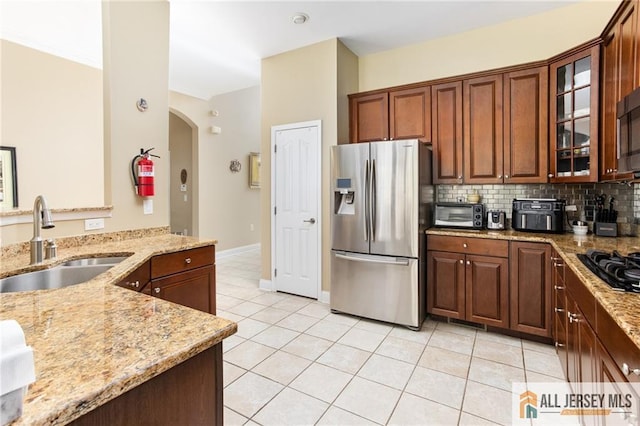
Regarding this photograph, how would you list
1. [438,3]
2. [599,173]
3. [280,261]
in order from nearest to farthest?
[599,173], [438,3], [280,261]

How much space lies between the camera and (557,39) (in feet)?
9.78

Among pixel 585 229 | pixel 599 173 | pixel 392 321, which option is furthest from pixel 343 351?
pixel 599 173

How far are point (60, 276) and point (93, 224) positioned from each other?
0.64m

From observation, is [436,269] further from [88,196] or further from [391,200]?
[88,196]

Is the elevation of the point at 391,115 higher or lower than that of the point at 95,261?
higher

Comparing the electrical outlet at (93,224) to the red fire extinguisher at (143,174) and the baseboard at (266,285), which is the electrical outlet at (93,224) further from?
the baseboard at (266,285)

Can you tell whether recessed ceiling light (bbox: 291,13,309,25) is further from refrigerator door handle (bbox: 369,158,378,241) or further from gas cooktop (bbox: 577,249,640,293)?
gas cooktop (bbox: 577,249,640,293)

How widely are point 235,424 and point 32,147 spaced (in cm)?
374

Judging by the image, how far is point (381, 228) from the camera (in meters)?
3.02

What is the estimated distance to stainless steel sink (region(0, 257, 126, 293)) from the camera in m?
1.56

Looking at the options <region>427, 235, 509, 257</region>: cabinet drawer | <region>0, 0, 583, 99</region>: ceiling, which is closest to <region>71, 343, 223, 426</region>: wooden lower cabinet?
<region>427, 235, 509, 257</region>: cabinet drawer

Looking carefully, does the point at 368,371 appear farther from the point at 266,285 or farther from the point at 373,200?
the point at 266,285

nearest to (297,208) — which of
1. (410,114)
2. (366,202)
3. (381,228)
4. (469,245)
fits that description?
(366,202)

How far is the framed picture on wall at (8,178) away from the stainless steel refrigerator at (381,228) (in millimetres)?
3337
